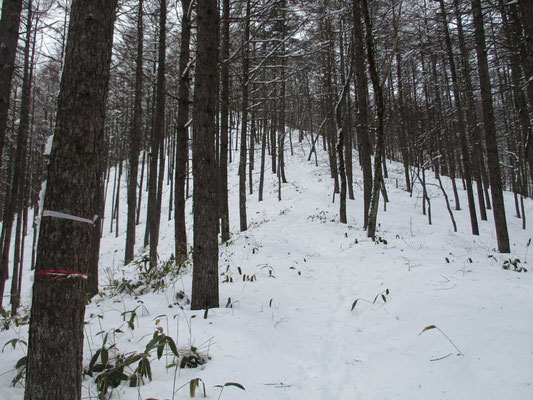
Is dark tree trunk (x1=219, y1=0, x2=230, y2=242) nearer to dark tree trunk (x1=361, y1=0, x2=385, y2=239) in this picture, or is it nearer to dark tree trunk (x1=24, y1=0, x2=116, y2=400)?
dark tree trunk (x1=361, y1=0, x2=385, y2=239)

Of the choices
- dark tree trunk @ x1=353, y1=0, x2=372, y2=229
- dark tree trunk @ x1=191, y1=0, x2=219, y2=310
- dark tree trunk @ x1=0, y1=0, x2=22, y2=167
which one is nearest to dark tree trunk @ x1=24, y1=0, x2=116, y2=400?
dark tree trunk @ x1=191, y1=0, x2=219, y2=310

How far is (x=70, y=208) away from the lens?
182 cm

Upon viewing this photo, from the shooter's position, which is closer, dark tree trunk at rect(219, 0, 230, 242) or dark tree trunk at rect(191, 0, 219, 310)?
dark tree trunk at rect(191, 0, 219, 310)

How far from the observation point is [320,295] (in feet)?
17.0

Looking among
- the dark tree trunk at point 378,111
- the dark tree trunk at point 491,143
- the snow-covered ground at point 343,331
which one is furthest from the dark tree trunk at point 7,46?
the dark tree trunk at point 491,143

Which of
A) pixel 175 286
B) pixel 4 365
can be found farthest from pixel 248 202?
pixel 4 365

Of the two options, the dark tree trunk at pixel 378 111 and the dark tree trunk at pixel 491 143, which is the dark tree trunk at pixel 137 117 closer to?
the dark tree trunk at pixel 378 111

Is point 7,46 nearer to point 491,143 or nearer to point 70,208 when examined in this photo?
point 70,208

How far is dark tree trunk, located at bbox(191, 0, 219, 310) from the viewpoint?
3977 millimetres

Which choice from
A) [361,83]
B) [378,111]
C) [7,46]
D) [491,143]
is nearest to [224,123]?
[378,111]

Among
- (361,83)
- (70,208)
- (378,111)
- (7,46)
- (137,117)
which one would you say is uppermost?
(361,83)

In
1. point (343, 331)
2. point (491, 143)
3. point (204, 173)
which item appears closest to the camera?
point (343, 331)

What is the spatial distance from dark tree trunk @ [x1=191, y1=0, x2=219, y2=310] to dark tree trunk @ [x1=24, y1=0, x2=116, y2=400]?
2036mm

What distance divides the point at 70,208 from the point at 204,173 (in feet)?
7.49
